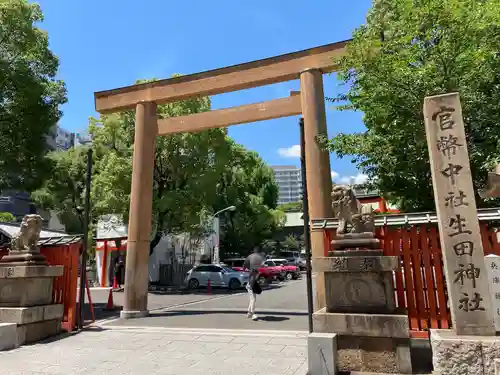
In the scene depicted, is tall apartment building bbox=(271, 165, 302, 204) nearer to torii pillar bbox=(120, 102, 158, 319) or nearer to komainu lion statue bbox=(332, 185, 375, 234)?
torii pillar bbox=(120, 102, 158, 319)

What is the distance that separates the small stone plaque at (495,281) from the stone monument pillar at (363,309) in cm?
108

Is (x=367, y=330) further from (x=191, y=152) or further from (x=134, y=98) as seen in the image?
(x=191, y=152)

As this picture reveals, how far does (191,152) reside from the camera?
19.6 meters

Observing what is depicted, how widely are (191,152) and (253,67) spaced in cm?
906

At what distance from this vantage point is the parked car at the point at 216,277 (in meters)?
22.6

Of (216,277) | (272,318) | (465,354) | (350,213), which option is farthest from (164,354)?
(216,277)

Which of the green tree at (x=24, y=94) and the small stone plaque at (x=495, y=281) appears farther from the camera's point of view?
the green tree at (x=24, y=94)

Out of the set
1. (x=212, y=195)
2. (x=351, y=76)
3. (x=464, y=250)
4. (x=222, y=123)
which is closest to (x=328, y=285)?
(x=464, y=250)

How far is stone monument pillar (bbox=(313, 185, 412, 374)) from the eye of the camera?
5.11 m

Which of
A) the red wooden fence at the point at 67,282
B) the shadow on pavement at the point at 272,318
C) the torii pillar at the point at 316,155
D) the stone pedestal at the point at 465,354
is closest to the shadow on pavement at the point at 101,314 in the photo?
the red wooden fence at the point at 67,282

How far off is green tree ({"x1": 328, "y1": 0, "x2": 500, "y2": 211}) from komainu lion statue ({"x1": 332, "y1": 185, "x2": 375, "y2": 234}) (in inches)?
113

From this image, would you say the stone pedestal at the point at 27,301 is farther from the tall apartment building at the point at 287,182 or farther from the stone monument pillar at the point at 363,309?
the tall apartment building at the point at 287,182

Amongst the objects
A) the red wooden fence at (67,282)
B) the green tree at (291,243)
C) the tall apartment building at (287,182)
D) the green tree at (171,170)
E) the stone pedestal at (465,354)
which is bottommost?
the stone pedestal at (465,354)

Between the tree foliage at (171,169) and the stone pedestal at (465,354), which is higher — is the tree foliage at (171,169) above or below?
above
